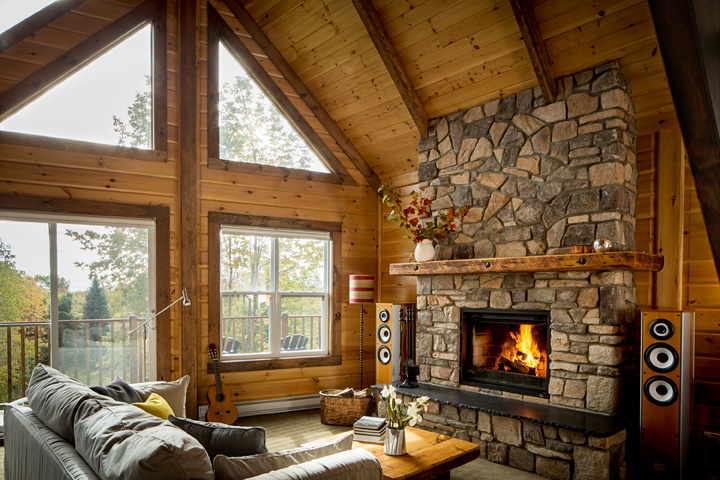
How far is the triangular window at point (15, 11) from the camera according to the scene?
175 inches

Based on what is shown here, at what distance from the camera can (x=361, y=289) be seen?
222 inches

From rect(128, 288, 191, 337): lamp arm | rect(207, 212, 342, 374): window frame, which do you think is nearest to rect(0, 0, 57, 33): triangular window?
rect(207, 212, 342, 374): window frame

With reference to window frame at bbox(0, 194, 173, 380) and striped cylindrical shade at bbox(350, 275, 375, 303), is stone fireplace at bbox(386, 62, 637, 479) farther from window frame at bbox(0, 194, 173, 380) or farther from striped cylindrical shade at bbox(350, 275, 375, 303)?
window frame at bbox(0, 194, 173, 380)

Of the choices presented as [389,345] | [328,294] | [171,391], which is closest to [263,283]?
[328,294]

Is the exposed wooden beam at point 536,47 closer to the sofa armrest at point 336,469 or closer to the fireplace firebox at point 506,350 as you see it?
the fireplace firebox at point 506,350

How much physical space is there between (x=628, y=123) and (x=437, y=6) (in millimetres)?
1825

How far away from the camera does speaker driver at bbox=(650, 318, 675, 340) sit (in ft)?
11.8

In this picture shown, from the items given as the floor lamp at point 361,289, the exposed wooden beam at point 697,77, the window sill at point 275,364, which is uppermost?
the exposed wooden beam at point 697,77

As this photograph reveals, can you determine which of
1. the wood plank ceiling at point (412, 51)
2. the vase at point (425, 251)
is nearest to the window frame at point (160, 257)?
the wood plank ceiling at point (412, 51)

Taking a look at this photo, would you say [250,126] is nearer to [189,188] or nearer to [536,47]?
[189,188]

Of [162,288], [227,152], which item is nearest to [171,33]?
[227,152]

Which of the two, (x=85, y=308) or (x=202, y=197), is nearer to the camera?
(x=85, y=308)

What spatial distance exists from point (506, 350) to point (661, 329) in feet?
4.64

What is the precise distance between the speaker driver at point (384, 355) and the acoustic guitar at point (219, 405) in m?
1.55
